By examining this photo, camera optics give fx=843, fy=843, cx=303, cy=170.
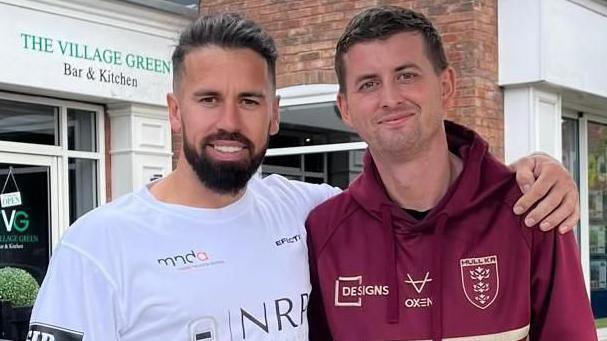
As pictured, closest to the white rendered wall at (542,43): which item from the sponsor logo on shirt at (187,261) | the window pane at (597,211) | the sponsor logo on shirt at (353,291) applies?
the window pane at (597,211)

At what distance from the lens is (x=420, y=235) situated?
8.55 ft

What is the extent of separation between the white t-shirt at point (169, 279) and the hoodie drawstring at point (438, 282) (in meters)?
0.39

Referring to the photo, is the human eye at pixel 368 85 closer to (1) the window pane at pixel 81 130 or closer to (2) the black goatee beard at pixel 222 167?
(2) the black goatee beard at pixel 222 167

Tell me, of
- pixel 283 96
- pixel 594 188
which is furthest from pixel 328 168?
pixel 594 188

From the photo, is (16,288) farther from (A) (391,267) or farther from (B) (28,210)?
(A) (391,267)

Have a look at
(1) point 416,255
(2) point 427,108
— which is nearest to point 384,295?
(1) point 416,255

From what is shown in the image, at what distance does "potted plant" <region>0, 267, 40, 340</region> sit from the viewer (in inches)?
268

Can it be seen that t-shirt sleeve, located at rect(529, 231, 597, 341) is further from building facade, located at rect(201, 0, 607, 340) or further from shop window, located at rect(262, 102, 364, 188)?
shop window, located at rect(262, 102, 364, 188)

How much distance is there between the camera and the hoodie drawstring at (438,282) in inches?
99.0

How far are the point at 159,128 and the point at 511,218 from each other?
672cm

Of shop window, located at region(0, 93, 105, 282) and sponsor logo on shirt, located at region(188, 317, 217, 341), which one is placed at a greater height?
shop window, located at region(0, 93, 105, 282)

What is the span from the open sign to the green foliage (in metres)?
0.90

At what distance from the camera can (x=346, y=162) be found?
28.5ft

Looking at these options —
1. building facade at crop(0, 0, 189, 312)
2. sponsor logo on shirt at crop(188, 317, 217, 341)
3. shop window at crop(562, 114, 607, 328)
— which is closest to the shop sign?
building facade at crop(0, 0, 189, 312)
